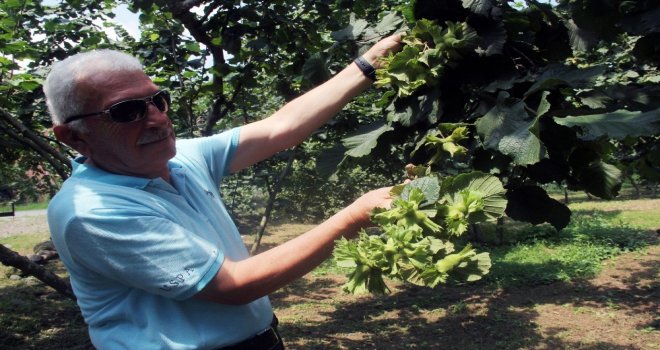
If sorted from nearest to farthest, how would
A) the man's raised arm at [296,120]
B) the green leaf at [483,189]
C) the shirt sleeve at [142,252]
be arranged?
the green leaf at [483,189], the shirt sleeve at [142,252], the man's raised arm at [296,120]

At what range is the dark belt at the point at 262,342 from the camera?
176 cm

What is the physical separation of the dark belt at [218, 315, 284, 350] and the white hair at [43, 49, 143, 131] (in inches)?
32.0

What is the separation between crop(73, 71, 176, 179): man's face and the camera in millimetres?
1630

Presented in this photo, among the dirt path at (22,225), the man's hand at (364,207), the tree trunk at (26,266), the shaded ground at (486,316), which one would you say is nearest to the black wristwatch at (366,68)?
the man's hand at (364,207)

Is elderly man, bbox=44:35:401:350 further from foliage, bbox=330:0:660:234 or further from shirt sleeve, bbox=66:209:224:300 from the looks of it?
foliage, bbox=330:0:660:234

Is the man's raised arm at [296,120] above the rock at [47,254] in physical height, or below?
above

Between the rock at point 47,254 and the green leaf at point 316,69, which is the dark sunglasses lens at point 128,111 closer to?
the green leaf at point 316,69

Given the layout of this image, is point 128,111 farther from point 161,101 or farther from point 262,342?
point 262,342

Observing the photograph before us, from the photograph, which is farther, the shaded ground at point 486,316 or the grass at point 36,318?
the grass at point 36,318

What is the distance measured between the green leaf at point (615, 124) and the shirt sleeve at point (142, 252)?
1045 mm

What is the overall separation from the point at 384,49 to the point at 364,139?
33cm

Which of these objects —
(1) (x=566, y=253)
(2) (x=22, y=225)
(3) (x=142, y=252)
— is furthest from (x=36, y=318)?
(2) (x=22, y=225)

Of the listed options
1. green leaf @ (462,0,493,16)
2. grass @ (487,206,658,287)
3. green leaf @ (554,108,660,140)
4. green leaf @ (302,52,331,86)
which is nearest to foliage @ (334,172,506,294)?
green leaf @ (554,108,660,140)

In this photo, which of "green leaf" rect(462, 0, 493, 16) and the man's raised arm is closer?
"green leaf" rect(462, 0, 493, 16)
